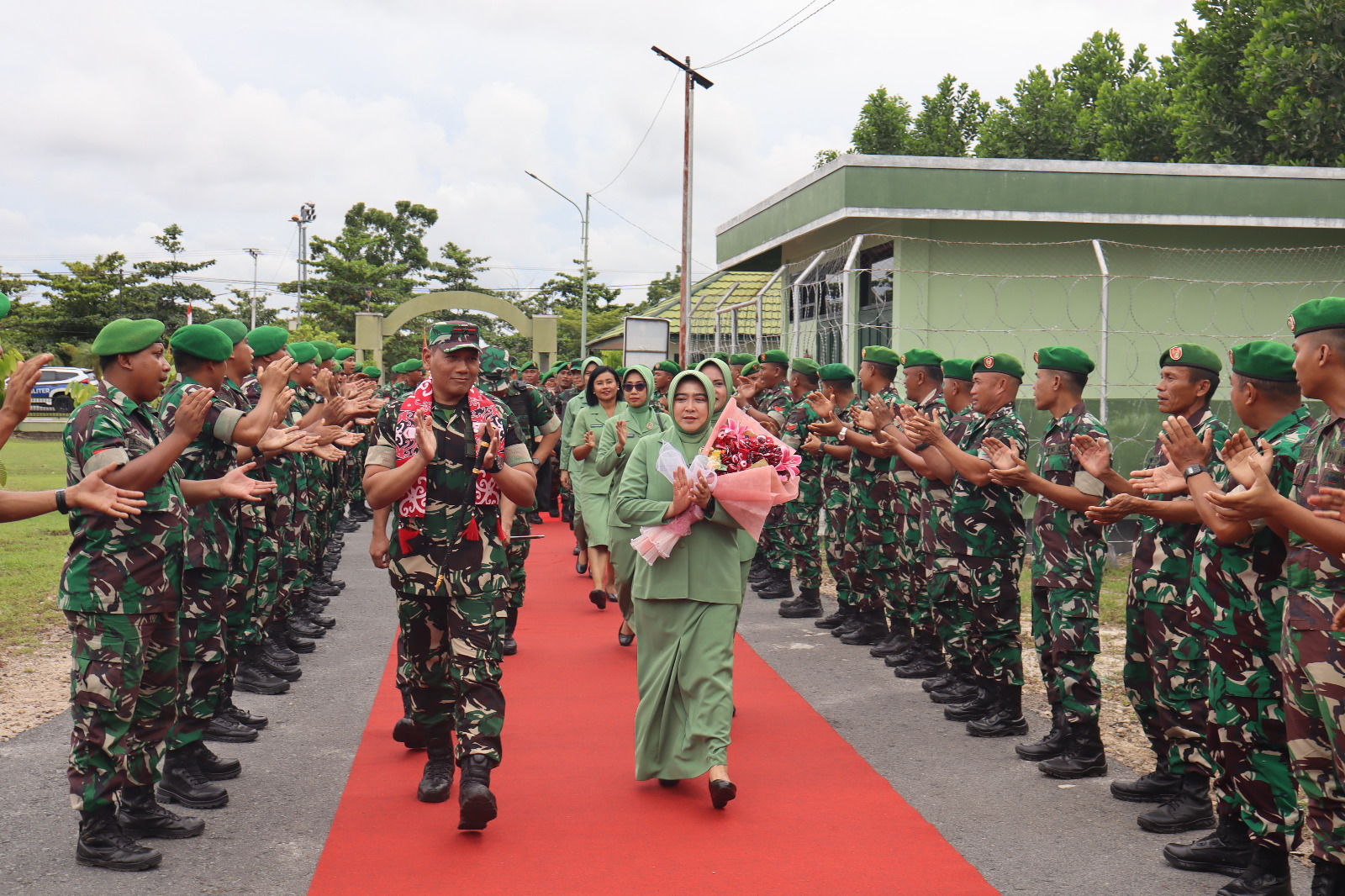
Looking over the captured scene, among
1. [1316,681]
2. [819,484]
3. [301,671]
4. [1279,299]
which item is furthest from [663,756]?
[1279,299]

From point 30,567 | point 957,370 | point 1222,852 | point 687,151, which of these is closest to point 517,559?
point 957,370

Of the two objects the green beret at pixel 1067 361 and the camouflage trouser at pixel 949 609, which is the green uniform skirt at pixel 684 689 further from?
the green beret at pixel 1067 361

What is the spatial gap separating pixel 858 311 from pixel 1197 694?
1077cm

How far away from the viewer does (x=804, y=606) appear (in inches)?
400

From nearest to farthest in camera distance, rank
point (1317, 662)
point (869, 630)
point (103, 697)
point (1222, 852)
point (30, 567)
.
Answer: point (1317, 662)
point (103, 697)
point (1222, 852)
point (869, 630)
point (30, 567)

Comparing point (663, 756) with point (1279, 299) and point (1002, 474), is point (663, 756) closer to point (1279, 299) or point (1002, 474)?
point (1002, 474)

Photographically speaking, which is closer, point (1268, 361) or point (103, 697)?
point (1268, 361)

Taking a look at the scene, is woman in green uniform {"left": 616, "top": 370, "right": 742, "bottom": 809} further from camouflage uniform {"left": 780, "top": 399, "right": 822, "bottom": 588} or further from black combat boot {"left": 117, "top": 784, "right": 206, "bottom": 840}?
camouflage uniform {"left": 780, "top": 399, "right": 822, "bottom": 588}

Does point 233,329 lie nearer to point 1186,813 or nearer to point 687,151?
point 1186,813

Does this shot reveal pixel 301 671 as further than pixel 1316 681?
Yes

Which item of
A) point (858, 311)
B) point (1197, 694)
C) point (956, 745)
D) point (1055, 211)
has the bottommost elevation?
point (956, 745)

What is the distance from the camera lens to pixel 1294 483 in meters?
3.73

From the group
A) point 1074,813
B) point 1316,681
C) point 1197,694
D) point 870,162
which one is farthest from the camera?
point 870,162

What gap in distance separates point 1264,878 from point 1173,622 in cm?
117
